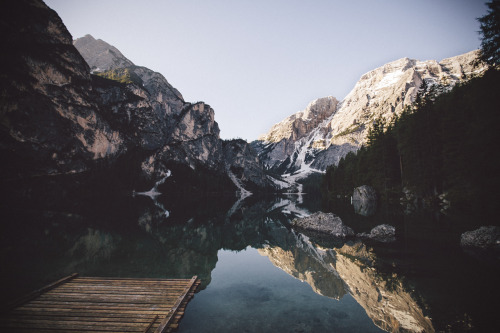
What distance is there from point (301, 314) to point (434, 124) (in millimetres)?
43124

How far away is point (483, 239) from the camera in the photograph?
16.7m

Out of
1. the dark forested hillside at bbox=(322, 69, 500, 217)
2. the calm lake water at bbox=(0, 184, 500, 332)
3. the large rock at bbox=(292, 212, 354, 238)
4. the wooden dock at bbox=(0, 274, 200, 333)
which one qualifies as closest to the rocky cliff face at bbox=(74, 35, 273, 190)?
the dark forested hillside at bbox=(322, 69, 500, 217)

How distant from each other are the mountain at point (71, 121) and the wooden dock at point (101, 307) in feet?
380

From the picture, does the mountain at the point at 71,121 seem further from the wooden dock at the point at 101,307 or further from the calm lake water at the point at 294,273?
the wooden dock at the point at 101,307

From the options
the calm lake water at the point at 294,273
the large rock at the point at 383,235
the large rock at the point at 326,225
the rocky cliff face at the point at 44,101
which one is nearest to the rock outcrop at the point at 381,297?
the calm lake water at the point at 294,273

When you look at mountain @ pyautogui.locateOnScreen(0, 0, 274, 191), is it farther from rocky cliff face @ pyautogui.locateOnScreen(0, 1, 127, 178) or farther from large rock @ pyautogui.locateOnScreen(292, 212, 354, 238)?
large rock @ pyautogui.locateOnScreen(292, 212, 354, 238)

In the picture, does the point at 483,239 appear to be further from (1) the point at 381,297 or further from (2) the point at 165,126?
(2) the point at 165,126

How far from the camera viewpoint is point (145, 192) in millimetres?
144500

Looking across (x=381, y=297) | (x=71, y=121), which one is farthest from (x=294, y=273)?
(x=71, y=121)

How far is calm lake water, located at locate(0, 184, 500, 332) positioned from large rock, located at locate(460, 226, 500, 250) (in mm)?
1340

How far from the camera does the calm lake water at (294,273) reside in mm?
8344

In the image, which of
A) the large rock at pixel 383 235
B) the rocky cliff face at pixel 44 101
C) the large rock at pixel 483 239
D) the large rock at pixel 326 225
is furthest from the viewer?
the rocky cliff face at pixel 44 101

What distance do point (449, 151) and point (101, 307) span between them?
4295 centimetres

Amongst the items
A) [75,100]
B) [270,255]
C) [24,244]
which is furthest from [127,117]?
[270,255]
